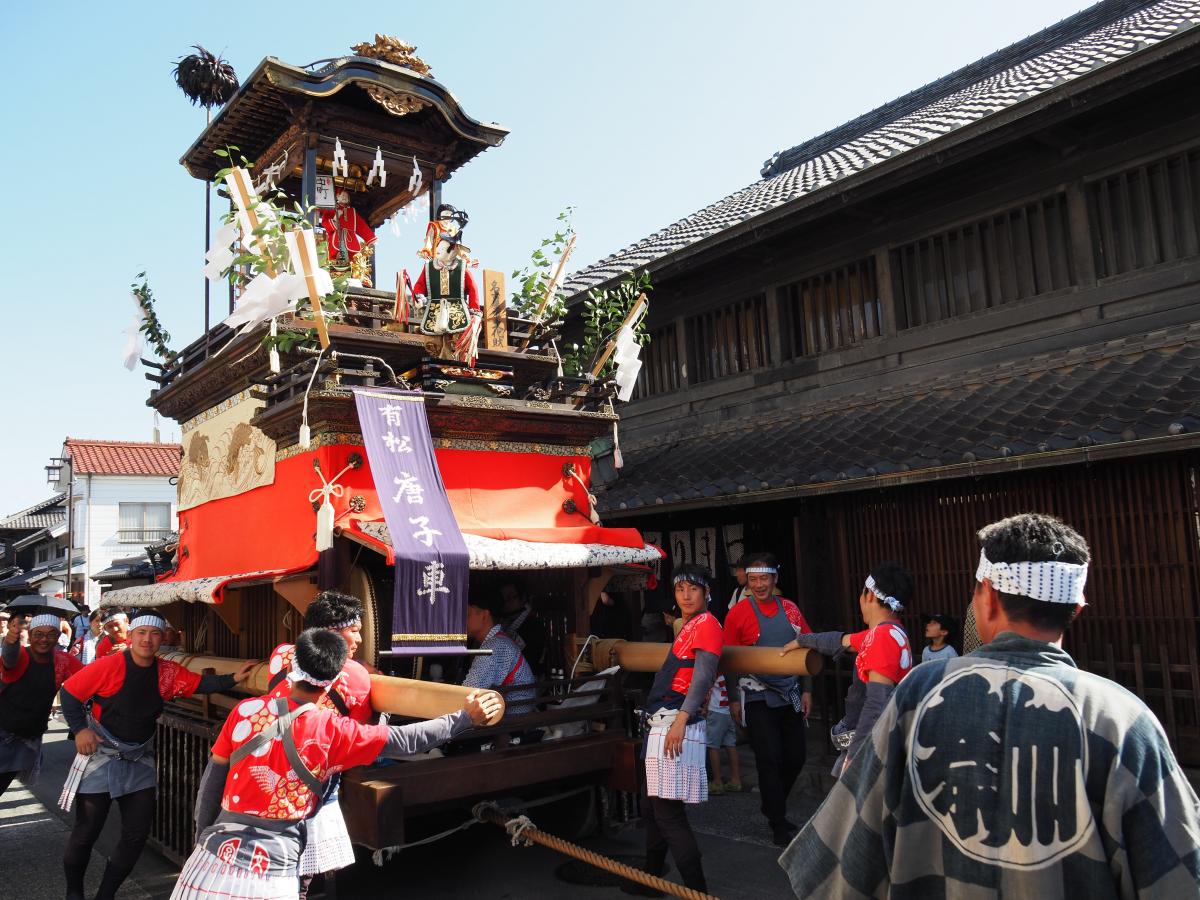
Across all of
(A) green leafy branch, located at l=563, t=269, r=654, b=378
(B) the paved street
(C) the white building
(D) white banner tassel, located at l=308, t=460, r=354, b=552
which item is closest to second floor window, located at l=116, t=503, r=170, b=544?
(C) the white building

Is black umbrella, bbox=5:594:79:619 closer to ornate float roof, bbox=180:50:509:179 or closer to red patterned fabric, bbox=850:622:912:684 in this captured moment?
ornate float roof, bbox=180:50:509:179

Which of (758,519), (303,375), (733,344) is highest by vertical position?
(733,344)

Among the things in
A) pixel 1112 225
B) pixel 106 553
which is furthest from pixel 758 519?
pixel 106 553

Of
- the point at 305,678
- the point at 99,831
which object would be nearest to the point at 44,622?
the point at 99,831

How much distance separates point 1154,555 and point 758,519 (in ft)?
14.2

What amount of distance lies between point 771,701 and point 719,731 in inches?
73.3

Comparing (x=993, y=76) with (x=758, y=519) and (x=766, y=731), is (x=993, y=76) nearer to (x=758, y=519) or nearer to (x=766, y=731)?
(x=758, y=519)

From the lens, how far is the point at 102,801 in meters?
5.86

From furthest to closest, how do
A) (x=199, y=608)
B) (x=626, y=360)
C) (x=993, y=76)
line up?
(x=993, y=76), (x=199, y=608), (x=626, y=360)

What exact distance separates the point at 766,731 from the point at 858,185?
5666 mm

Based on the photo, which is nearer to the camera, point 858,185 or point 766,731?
point 766,731

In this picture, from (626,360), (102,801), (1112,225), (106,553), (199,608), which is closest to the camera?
(102,801)

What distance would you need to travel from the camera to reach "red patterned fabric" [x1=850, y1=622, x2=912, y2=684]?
4980mm

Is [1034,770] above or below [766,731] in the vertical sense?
above
